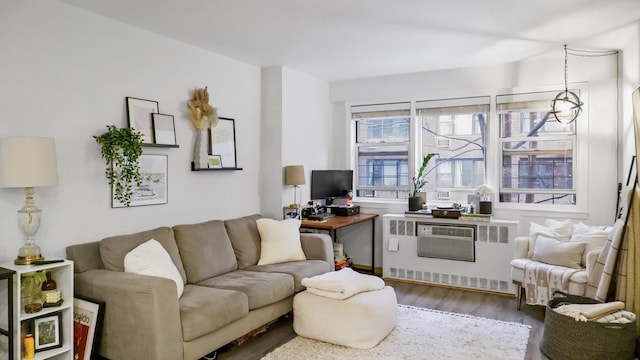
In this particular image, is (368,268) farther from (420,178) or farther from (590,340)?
(590,340)

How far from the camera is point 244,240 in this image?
4102mm

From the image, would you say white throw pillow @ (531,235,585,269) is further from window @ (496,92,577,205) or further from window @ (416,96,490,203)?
window @ (416,96,490,203)

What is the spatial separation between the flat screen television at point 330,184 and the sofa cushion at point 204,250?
5.09 feet

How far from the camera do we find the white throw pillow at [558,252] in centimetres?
375

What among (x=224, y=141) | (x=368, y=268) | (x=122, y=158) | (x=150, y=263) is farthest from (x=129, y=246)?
(x=368, y=268)

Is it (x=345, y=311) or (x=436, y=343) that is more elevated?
(x=345, y=311)

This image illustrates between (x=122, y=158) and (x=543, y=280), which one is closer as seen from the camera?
(x=122, y=158)

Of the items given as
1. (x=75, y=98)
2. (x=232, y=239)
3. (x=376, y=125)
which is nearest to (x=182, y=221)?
(x=232, y=239)

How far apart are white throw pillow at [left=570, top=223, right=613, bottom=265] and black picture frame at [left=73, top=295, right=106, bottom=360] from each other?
380cm

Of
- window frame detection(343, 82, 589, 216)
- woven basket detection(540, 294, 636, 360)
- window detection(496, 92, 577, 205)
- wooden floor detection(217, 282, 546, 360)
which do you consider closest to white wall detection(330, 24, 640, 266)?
window frame detection(343, 82, 589, 216)

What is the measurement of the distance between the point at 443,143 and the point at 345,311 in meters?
2.87

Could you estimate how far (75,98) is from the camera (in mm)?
3062

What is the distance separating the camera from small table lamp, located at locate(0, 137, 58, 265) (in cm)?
248

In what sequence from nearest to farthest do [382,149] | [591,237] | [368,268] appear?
[591,237], [368,268], [382,149]
